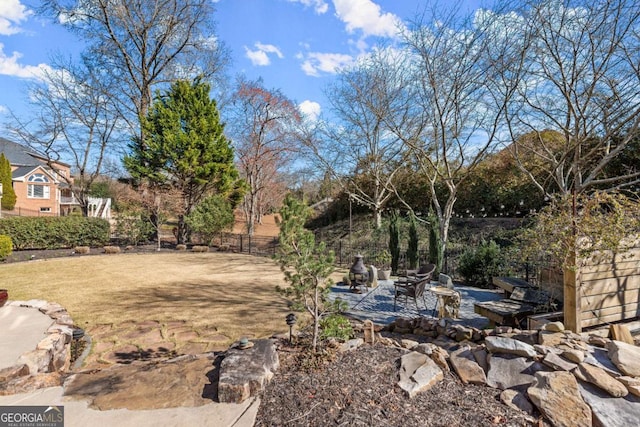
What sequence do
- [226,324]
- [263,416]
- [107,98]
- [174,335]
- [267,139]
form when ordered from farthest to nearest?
[267,139]
[107,98]
[226,324]
[174,335]
[263,416]

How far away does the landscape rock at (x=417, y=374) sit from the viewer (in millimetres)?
2322

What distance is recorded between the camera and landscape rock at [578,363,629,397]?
2.15 m

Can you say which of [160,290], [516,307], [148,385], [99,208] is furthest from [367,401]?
[99,208]

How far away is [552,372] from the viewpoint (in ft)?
7.68

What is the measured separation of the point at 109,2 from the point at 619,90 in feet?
56.6

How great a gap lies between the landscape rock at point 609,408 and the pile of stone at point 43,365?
4187 mm

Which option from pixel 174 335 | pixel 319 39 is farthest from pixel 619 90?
pixel 174 335

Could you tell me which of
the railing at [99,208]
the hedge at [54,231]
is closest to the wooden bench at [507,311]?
the hedge at [54,231]

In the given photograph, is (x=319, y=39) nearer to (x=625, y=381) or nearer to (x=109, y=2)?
(x=625, y=381)

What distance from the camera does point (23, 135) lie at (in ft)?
43.7

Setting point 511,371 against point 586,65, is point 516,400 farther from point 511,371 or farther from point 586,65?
point 586,65

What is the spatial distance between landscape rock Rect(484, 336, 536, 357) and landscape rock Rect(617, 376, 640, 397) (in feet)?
1.76

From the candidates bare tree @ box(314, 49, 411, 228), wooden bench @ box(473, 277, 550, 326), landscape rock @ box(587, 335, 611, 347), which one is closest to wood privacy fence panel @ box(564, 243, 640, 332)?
landscape rock @ box(587, 335, 611, 347)

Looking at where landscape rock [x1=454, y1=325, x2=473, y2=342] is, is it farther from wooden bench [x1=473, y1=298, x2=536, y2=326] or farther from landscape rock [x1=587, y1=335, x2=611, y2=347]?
landscape rock [x1=587, y1=335, x2=611, y2=347]
